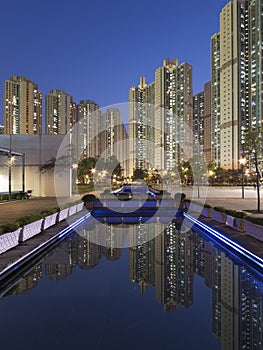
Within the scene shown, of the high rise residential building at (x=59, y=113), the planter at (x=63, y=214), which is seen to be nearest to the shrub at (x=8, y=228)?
the planter at (x=63, y=214)

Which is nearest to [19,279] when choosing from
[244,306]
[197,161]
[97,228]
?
[244,306]

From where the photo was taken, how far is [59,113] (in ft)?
452

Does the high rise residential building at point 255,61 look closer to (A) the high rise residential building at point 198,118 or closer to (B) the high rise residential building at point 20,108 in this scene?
(A) the high rise residential building at point 198,118

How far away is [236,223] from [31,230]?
867 centimetres

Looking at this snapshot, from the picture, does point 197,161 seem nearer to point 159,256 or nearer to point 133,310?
point 159,256

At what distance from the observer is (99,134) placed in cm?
15175

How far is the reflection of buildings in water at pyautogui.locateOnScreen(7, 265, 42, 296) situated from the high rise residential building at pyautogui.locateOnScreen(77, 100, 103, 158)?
12075 centimetres

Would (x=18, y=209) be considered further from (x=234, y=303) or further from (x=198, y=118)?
(x=198, y=118)

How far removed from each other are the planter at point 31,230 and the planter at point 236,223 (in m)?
8.50

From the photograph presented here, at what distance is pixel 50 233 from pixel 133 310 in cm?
745

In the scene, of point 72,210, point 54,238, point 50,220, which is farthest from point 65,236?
point 72,210

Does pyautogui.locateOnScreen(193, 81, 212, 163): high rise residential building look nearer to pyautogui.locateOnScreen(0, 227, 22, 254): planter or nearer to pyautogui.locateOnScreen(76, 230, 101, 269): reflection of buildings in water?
pyautogui.locateOnScreen(76, 230, 101, 269): reflection of buildings in water

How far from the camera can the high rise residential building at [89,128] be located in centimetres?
13400

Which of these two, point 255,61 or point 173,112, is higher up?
point 255,61
